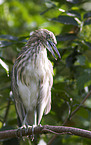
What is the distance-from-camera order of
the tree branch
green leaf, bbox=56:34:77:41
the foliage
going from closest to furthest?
the tree branch, the foliage, green leaf, bbox=56:34:77:41

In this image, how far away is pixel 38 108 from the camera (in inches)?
158

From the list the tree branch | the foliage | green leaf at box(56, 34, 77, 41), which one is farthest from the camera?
green leaf at box(56, 34, 77, 41)

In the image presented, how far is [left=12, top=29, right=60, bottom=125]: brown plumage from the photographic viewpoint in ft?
12.0

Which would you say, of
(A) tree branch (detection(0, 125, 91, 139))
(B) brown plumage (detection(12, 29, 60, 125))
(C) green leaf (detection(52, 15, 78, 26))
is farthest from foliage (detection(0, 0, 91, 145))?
(A) tree branch (detection(0, 125, 91, 139))

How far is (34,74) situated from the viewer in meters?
3.64

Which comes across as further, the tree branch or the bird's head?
the bird's head

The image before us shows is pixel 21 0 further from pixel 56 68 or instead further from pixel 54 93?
pixel 54 93

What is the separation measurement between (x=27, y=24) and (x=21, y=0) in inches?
22.2

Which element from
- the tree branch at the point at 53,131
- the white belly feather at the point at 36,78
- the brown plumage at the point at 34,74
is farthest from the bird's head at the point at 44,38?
the tree branch at the point at 53,131

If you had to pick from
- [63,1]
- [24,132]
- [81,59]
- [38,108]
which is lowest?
[38,108]

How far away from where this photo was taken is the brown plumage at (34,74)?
3.65 metres

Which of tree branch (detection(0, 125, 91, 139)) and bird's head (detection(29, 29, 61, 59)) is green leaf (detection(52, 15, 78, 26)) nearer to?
bird's head (detection(29, 29, 61, 59))

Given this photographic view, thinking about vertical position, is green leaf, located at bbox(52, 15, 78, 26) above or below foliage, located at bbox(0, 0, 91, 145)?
above

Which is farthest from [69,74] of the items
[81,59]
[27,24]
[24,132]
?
[27,24]
